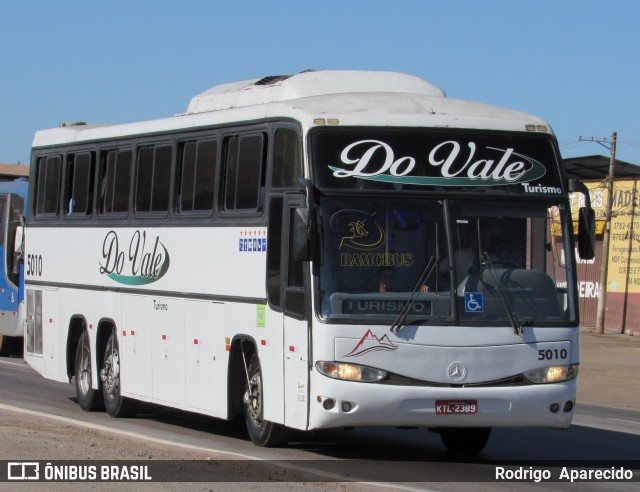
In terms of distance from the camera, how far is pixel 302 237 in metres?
12.0

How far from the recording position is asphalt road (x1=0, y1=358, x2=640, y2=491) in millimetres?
11828

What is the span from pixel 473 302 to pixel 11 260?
18.9m

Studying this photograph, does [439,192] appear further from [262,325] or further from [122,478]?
[122,478]

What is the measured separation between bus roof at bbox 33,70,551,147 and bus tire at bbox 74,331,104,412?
290 centimetres

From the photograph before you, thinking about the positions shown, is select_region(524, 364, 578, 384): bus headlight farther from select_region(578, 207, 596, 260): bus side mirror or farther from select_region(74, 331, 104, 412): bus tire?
select_region(74, 331, 104, 412): bus tire

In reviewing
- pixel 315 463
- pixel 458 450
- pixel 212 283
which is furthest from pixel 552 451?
pixel 212 283

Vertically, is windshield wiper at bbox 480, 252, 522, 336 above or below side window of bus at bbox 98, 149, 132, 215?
below

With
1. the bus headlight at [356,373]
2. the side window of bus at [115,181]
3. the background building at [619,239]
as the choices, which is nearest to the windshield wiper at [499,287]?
the bus headlight at [356,373]

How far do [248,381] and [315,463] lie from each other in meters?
1.58

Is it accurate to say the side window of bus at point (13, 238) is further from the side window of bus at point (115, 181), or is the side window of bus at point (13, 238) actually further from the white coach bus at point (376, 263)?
the white coach bus at point (376, 263)

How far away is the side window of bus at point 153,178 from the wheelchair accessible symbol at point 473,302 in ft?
15.7

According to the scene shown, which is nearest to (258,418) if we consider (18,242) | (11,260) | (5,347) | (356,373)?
(356,373)

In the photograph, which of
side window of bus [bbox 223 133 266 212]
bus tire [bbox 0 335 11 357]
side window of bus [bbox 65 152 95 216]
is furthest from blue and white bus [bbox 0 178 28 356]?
side window of bus [bbox 223 133 266 212]

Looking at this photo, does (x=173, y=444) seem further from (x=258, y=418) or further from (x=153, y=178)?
(x=153, y=178)
